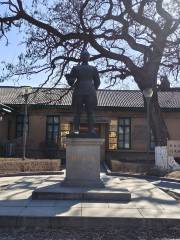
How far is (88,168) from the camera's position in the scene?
448 inches

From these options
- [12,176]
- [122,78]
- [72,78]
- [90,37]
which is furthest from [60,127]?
[72,78]

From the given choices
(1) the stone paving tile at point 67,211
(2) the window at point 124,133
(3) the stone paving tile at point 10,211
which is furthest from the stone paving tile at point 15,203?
(2) the window at point 124,133

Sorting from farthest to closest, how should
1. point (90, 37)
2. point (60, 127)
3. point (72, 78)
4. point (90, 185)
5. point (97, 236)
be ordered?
1. point (60, 127)
2. point (90, 37)
3. point (72, 78)
4. point (90, 185)
5. point (97, 236)

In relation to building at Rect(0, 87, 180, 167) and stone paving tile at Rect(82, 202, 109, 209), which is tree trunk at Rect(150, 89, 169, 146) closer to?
building at Rect(0, 87, 180, 167)

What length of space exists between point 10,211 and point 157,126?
579 inches

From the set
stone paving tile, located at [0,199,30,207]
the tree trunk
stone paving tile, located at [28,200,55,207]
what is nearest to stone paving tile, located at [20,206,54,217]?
stone paving tile, located at [28,200,55,207]

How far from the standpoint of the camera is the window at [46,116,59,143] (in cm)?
3133

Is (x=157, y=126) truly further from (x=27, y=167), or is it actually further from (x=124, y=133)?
(x=124, y=133)

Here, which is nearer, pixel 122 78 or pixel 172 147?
pixel 172 147

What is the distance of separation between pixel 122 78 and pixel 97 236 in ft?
57.6

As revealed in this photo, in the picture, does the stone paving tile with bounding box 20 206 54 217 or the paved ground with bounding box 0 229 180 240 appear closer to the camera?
the paved ground with bounding box 0 229 180 240

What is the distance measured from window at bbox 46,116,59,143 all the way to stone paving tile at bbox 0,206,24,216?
2226 cm

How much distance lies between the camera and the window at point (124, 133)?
104 ft

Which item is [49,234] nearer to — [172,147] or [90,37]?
[172,147]
